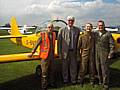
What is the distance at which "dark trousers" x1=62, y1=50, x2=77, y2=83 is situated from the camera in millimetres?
6047

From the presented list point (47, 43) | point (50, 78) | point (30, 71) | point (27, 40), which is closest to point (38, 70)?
point (30, 71)

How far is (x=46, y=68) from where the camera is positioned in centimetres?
553

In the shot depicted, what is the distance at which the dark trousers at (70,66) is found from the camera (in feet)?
19.8

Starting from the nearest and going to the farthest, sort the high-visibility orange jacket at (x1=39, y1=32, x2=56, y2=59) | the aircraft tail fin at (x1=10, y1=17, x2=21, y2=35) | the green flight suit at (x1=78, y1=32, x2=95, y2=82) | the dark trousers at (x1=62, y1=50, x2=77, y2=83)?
the high-visibility orange jacket at (x1=39, y1=32, x2=56, y2=59), the green flight suit at (x1=78, y1=32, x2=95, y2=82), the dark trousers at (x1=62, y1=50, x2=77, y2=83), the aircraft tail fin at (x1=10, y1=17, x2=21, y2=35)

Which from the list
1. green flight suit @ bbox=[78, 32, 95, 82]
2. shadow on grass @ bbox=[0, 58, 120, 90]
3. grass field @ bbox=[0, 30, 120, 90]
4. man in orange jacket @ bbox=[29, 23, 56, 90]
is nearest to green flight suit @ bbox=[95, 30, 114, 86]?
green flight suit @ bbox=[78, 32, 95, 82]

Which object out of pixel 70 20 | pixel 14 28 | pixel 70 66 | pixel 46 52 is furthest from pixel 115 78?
pixel 14 28

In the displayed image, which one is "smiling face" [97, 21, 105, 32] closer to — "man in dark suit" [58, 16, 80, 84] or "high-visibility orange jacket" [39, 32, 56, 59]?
"man in dark suit" [58, 16, 80, 84]

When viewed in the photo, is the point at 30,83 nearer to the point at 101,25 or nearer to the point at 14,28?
the point at 101,25

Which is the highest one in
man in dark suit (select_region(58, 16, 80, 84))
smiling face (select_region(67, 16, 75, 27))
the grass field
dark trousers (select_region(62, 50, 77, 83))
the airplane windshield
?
smiling face (select_region(67, 16, 75, 27))

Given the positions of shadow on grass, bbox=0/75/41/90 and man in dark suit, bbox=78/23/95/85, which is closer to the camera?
man in dark suit, bbox=78/23/95/85

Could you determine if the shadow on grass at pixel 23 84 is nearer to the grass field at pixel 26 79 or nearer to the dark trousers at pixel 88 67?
the grass field at pixel 26 79

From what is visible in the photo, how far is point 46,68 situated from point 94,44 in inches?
53.2

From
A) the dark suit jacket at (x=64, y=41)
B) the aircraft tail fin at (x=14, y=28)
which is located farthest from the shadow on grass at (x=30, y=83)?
the aircraft tail fin at (x=14, y=28)

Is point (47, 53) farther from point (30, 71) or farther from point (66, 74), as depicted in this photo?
point (30, 71)
